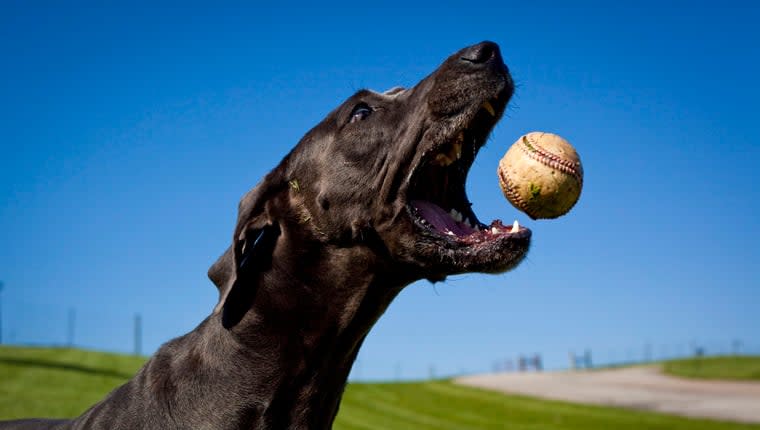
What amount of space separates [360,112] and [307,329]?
118cm

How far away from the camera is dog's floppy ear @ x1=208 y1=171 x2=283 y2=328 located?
396cm

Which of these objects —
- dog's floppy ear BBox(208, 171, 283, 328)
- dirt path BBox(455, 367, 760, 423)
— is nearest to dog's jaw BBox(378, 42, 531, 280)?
dog's floppy ear BBox(208, 171, 283, 328)

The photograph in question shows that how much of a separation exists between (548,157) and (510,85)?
1.47 feet

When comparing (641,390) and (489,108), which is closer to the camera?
(489,108)

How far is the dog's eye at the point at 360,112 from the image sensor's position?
4.21 meters

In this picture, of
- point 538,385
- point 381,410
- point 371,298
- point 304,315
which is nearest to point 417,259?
point 371,298

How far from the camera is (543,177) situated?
13.6 feet

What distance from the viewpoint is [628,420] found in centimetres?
2603

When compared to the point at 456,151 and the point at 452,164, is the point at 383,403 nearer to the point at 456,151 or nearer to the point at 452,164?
the point at 452,164

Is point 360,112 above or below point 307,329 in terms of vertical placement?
above

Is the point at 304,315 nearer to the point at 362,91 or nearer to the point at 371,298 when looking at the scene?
the point at 371,298

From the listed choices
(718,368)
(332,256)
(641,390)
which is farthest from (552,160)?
(718,368)

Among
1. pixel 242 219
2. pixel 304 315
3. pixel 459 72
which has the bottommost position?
pixel 304 315

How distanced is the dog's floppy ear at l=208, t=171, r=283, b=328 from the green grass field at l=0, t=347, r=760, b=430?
1089 centimetres
